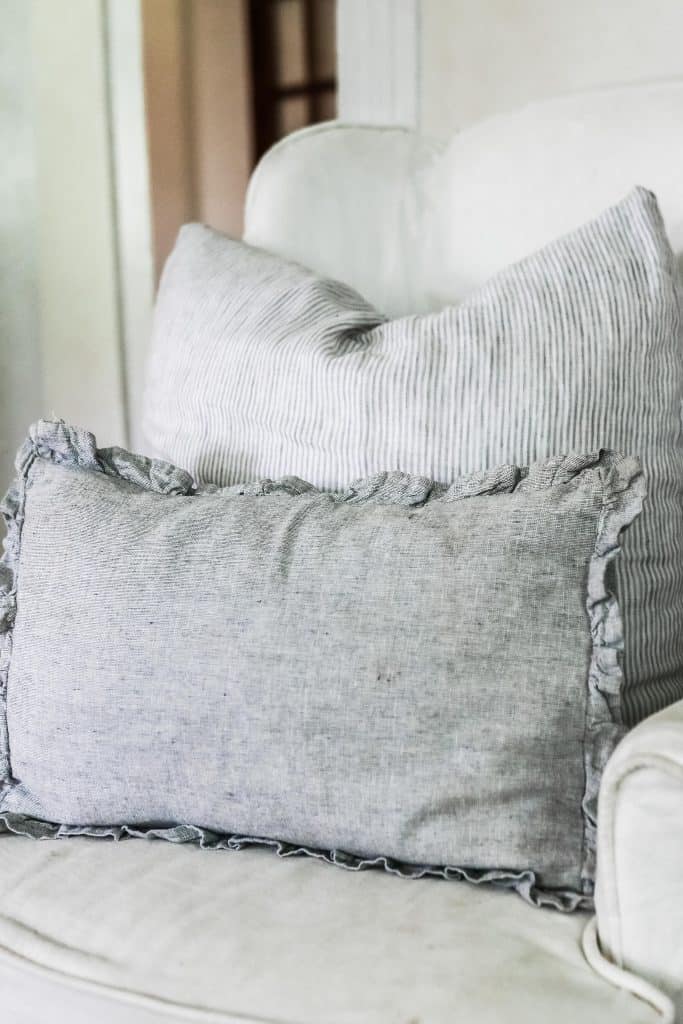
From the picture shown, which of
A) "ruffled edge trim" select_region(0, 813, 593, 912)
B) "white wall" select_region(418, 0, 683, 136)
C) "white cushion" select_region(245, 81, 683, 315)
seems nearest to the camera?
"ruffled edge trim" select_region(0, 813, 593, 912)

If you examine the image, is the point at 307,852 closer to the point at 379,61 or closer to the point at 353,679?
the point at 353,679

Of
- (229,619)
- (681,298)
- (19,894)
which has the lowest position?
(19,894)

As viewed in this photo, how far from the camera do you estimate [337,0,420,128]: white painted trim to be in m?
1.84

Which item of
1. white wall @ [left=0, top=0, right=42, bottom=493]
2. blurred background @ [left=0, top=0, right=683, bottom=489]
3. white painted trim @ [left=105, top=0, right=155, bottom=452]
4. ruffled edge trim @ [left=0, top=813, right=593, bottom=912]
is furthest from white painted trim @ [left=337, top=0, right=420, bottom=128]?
ruffled edge trim @ [left=0, top=813, right=593, bottom=912]

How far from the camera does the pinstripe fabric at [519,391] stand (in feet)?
2.85

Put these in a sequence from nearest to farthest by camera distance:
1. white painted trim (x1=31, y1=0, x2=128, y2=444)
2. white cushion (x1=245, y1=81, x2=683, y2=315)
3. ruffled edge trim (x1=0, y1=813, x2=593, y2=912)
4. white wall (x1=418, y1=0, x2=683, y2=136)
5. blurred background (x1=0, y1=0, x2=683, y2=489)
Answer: ruffled edge trim (x1=0, y1=813, x2=593, y2=912), white cushion (x1=245, y1=81, x2=683, y2=315), white wall (x1=418, y1=0, x2=683, y2=136), blurred background (x1=0, y1=0, x2=683, y2=489), white painted trim (x1=31, y1=0, x2=128, y2=444)

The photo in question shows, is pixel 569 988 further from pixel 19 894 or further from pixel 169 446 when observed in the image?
pixel 169 446

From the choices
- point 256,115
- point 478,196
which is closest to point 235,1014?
point 478,196

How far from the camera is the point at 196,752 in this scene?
0.75 m

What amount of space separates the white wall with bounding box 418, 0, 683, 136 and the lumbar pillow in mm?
911

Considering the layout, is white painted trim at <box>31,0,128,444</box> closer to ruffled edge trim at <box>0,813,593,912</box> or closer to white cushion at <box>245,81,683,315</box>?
white cushion at <box>245,81,683,315</box>

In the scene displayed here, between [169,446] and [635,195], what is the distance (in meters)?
0.47

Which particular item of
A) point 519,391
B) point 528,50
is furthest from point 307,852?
point 528,50

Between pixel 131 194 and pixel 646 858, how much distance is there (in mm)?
1786
